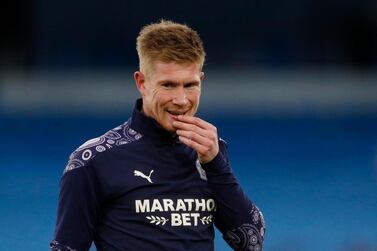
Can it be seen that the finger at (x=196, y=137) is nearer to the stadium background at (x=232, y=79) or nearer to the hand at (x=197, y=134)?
the hand at (x=197, y=134)

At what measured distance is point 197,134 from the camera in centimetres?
312

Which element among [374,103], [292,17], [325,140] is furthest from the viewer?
[292,17]

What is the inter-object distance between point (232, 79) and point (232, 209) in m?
10.9

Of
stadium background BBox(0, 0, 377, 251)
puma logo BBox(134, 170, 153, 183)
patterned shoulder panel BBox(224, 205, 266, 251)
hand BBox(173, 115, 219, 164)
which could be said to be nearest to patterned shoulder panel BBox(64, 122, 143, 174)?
puma logo BBox(134, 170, 153, 183)

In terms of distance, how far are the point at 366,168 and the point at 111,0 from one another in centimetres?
482

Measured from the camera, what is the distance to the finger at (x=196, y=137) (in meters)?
3.11

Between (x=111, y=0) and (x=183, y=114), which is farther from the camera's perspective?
(x=111, y=0)

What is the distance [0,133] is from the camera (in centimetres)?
1291

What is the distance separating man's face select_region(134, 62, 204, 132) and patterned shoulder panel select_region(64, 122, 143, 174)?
0.58 feet

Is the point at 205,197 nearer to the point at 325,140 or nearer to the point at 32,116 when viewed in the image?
the point at 325,140

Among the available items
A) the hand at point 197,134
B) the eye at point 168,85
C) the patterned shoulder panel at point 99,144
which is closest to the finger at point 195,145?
the hand at point 197,134

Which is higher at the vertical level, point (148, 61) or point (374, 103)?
point (374, 103)

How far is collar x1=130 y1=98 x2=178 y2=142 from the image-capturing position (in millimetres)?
3295

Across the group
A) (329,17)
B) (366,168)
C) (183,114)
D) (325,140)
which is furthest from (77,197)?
(329,17)
